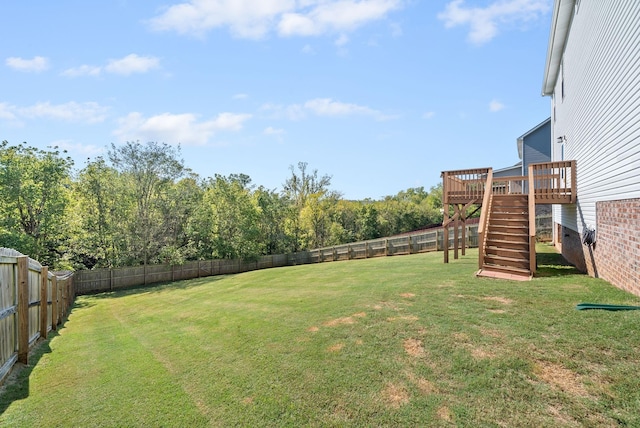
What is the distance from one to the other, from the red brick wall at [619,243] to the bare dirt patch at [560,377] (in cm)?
312

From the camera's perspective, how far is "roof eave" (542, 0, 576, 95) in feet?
31.4

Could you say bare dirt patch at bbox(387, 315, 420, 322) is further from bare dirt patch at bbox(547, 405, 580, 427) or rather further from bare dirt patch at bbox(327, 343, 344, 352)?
bare dirt patch at bbox(547, 405, 580, 427)

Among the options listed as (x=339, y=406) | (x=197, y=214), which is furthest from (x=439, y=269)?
(x=197, y=214)

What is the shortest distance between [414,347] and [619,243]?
4.58 metres

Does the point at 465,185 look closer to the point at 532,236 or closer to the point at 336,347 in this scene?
the point at 532,236

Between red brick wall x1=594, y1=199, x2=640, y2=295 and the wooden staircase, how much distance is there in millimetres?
1367

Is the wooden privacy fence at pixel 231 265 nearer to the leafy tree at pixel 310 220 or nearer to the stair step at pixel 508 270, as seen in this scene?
the leafy tree at pixel 310 220

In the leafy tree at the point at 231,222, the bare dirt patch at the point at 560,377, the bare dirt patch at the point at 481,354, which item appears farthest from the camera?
the leafy tree at the point at 231,222

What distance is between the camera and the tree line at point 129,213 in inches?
657

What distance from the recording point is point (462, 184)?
11.9 meters

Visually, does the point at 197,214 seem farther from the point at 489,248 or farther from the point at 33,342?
the point at 489,248

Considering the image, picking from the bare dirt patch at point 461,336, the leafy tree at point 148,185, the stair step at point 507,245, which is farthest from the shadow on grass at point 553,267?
the leafy tree at point 148,185

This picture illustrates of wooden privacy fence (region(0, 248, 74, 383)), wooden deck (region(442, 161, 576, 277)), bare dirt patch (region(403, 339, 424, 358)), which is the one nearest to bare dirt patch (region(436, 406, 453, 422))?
bare dirt patch (region(403, 339, 424, 358))

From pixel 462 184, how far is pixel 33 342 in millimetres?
12599
